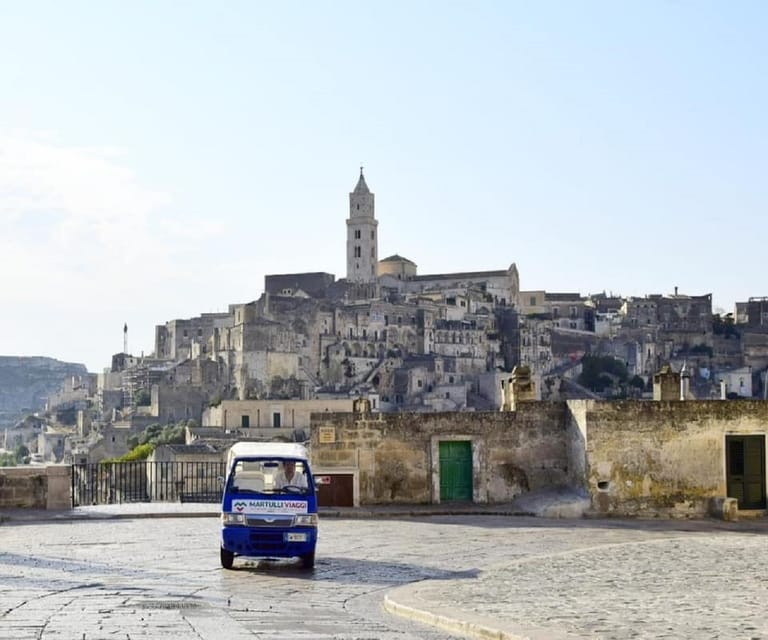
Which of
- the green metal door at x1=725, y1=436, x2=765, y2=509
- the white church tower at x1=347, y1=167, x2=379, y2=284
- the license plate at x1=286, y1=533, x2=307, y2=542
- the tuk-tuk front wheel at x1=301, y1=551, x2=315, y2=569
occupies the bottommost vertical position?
the tuk-tuk front wheel at x1=301, y1=551, x2=315, y2=569

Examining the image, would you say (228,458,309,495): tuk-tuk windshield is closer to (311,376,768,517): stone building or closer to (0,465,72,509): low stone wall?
(0,465,72,509): low stone wall

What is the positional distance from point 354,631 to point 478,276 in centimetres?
15125

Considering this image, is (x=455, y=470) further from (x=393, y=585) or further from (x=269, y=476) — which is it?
(x=393, y=585)

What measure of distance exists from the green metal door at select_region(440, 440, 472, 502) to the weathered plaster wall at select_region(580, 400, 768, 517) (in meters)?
2.39

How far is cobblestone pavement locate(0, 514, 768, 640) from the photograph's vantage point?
9719mm

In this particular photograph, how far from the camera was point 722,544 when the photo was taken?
53.9ft

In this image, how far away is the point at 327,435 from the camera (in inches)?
900

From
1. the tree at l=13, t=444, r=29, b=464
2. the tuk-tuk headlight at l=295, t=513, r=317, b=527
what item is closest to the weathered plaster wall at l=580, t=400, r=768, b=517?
the tuk-tuk headlight at l=295, t=513, r=317, b=527

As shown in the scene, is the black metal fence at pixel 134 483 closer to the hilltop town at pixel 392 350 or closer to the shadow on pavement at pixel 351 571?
the shadow on pavement at pixel 351 571

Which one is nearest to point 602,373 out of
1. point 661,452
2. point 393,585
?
point 661,452

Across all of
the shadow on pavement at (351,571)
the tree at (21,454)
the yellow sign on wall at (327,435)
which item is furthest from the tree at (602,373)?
the shadow on pavement at (351,571)

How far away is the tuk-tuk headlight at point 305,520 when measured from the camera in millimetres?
14117

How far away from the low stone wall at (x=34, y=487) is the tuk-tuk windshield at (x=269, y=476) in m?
7.66

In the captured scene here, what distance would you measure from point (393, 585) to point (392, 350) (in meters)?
125
